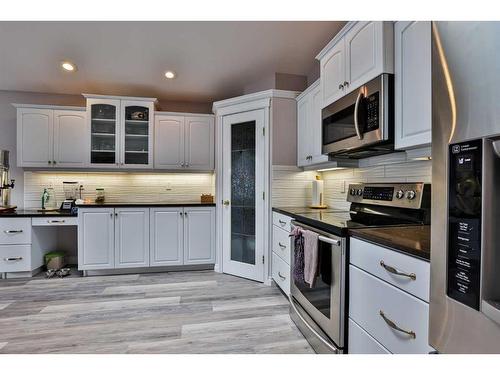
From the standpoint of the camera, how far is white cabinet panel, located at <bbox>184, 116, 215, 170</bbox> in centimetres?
390

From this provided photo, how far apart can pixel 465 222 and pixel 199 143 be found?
356 centimetres

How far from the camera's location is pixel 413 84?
1458mm

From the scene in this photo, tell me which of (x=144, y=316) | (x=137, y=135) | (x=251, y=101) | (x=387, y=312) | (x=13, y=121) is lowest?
(x=144, y=316)

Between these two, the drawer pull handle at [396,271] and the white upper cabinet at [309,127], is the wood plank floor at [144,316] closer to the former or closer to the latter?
the drawer pull handle at [396,271]

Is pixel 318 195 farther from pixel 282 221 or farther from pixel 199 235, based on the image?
pixel 199 235

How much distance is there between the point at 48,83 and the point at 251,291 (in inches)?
151

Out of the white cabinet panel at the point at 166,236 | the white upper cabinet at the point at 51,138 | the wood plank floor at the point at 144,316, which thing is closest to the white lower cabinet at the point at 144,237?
the white cabinet panel at the point at 166,236

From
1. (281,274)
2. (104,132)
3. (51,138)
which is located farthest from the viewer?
(104,132)

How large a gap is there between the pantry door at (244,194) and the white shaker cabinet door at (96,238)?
143cm

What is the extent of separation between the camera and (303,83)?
358 cm

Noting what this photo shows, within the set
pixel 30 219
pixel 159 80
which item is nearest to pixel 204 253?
pixel 30 219

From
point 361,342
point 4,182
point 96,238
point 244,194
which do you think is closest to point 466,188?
point 361,342

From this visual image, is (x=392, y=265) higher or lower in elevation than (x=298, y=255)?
higher

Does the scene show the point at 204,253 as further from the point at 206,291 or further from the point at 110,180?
the point at 110,180
